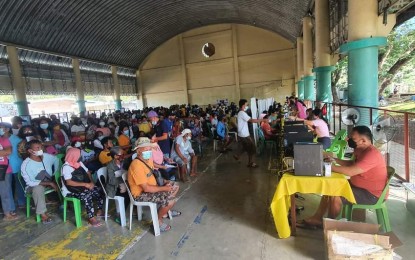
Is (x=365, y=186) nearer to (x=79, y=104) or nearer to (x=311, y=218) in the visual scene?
(x=311, y=218)

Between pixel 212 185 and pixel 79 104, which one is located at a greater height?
pixel 79 104

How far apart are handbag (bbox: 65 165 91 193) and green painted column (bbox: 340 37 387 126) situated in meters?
5.25

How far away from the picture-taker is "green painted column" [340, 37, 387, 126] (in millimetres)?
5535

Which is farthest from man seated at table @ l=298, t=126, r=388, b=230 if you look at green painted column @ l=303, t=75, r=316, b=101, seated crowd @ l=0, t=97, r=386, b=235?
green painted column @ l=303, t=75, r=316, b=101

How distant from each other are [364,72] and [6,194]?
283 inches

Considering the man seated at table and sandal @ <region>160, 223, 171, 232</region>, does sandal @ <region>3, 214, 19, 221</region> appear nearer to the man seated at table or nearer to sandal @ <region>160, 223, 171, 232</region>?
sandal @ <region>160, 223, 171, 232</region>

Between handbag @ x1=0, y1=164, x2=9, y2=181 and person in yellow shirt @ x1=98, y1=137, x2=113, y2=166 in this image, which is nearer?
handbag @ x1=0, y1=164, x2=9, y2=181

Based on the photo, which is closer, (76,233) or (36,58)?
(76,233)

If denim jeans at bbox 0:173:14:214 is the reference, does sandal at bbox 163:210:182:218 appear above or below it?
below

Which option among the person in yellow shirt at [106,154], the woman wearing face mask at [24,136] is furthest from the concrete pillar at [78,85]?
the person in yellow shirt at [106,154]

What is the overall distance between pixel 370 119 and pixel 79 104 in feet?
55.6

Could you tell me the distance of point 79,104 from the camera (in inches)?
686

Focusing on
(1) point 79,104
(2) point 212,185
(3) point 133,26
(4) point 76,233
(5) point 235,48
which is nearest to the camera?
(4) point 76,233

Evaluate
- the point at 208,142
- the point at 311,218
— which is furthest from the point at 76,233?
the point at 208,142
